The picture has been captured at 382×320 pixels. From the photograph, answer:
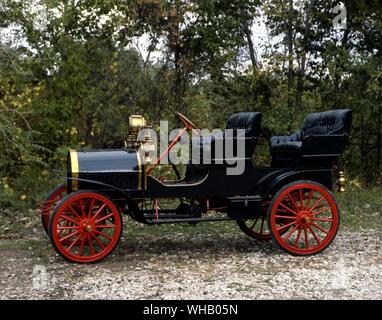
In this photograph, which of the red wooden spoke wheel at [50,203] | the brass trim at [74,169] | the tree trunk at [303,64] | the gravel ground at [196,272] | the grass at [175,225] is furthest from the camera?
the tree trunk at [303,64]

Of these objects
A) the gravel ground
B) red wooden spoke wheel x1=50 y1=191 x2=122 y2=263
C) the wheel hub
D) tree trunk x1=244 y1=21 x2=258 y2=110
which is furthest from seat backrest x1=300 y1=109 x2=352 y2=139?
tree trunk x1=244 y1=21 x2=258 y2=110

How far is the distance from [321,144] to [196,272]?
1.78 m

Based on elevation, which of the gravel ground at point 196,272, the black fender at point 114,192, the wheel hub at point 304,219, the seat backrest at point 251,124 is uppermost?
the seat backrest at point 251,124

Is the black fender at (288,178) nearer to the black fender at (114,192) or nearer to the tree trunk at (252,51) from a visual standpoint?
the black fender at (114,192)

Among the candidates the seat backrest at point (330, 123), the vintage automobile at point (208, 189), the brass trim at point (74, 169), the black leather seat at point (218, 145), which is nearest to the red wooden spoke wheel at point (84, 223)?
the vintage automobile at point (208, 189)

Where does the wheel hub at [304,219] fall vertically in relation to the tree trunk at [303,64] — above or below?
below

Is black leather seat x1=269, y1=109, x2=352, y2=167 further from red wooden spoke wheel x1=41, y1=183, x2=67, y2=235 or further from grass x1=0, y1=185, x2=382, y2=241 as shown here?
red wooden spoke wheel x1=41, y1=183, x2=67, y2=235

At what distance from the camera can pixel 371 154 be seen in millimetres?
11602

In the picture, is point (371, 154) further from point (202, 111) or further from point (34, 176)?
point (34, 176)

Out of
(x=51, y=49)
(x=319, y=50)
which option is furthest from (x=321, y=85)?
(x=51, y=49)

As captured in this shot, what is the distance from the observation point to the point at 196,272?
206 inches

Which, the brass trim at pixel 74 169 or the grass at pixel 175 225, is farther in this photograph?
the grass at pixel 175 225

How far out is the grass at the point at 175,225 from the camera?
7089 millimetres

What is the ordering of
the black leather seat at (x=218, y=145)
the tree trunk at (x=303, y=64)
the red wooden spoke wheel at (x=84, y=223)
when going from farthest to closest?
the tree trunk at (x=303, y=64) → the black leather seat at (x=218, y=145) → the red wooden spoke wheel at (x=84, y=223)
